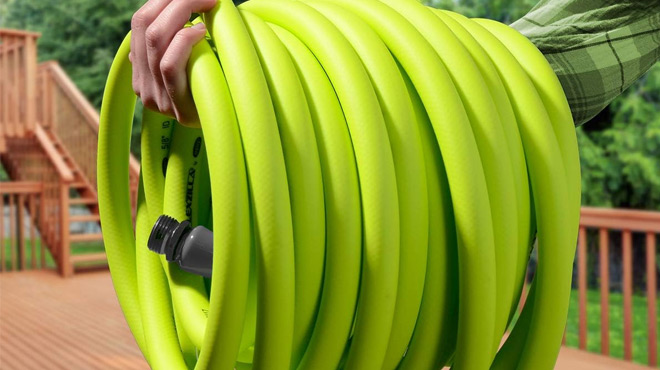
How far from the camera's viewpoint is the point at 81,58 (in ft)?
49.4

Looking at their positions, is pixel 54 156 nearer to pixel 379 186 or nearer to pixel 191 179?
pixel 191 179

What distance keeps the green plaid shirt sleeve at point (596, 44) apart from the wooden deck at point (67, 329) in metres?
3.18

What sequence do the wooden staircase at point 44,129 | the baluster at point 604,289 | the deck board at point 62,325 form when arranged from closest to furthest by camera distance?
the baluster at point 604,289 → the deck board at point 62,325 → the wooden staircase at point 44,129

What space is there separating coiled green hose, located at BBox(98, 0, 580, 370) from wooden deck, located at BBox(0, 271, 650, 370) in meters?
3.34

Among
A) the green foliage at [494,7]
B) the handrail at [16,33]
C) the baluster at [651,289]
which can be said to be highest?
the green foliage at [494,7]

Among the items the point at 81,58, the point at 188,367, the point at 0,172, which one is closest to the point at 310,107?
the point at 188,367

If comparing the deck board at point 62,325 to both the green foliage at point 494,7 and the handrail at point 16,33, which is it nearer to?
the handrail at point 16,33

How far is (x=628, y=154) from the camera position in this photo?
37.1 feet

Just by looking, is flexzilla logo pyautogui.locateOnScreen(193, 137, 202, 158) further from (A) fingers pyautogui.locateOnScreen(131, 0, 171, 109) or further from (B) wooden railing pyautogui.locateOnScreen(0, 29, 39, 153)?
(B) wooden railing pyautogui.locateOnScreen(0, 29, 39, 153)

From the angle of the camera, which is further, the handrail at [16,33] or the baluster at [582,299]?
the handrail at [16,33]

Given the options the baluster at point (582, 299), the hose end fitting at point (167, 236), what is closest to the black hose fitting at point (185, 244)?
the hose end fitting at point (167, 236)

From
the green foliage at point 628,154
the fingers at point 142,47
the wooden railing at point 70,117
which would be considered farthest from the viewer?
the green foliage at point 628,154

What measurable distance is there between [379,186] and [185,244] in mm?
316

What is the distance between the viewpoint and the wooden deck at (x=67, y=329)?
14.3ft
